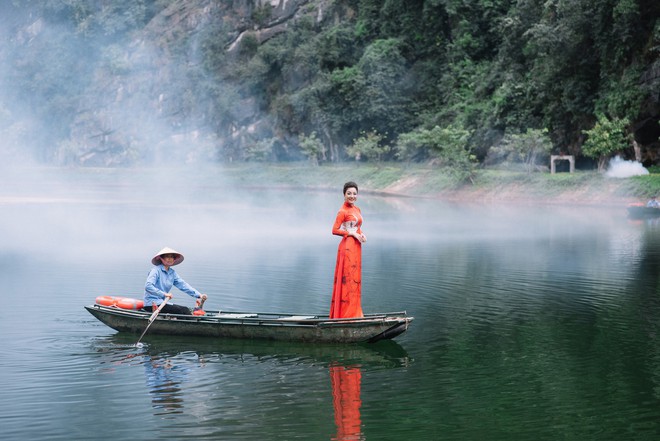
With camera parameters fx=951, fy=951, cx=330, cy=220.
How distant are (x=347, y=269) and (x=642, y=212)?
3084 cm

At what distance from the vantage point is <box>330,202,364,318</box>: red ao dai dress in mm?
15453

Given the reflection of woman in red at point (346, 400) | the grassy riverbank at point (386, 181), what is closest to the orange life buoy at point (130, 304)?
the reflection of woman in red at point (346, 400)

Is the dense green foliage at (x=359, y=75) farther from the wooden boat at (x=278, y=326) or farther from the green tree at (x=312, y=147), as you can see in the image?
the wooden boat at (x=278, y=326)

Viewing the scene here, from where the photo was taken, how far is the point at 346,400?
41.2 feet

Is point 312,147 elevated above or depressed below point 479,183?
above

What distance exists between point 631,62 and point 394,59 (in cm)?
2857

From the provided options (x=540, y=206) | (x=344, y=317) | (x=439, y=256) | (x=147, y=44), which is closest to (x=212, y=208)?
(x=540, y=206)

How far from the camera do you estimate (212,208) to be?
5375cm

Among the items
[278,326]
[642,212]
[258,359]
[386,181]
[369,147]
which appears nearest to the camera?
[258,359]

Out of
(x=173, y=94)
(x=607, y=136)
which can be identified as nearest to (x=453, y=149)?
(x=607, y=136)

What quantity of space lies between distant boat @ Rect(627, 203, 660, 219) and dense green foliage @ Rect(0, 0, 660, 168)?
324 inches

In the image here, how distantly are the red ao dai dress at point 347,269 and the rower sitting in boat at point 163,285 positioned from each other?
2418 millimetres

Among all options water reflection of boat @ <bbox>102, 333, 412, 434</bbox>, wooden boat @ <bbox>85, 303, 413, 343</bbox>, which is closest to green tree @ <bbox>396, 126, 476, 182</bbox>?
wooden boat @ <bbox>85, 303, 413, 343</bbox>

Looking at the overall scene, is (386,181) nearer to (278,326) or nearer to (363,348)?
(363,348)
